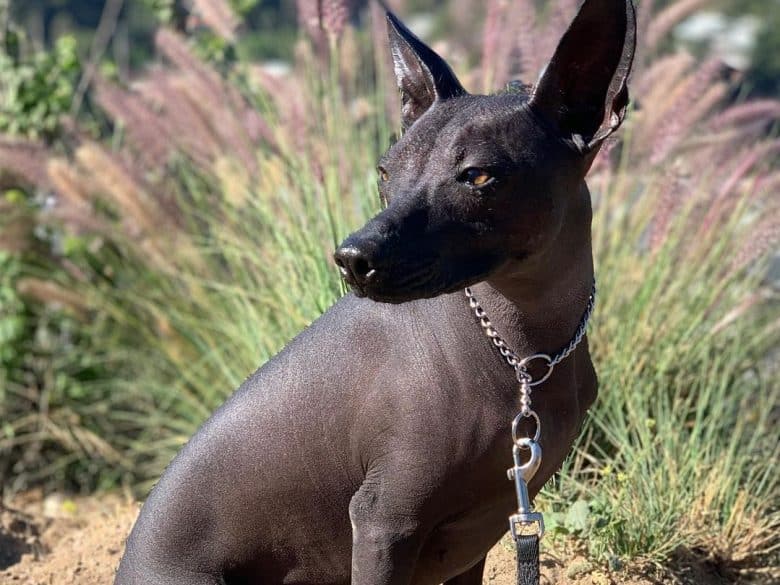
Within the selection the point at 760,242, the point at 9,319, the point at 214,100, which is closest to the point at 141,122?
the point at 214,100

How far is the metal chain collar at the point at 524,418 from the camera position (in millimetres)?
2592

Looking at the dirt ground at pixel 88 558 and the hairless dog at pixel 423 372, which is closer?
the hairless dog at pixel 423 372

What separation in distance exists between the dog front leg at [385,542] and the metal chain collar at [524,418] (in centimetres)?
23

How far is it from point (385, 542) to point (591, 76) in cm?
107

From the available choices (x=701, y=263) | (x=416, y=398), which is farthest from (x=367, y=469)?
(x=701, y=263)

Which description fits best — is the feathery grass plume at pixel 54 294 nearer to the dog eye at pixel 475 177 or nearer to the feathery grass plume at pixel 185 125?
the feathery grass plume at pixel 185 125

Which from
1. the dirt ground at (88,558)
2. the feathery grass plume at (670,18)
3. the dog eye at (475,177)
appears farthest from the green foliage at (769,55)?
the dog eye at (475,177)

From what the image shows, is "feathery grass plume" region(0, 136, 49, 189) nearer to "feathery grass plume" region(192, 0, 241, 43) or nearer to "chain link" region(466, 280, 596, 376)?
"feathery grass plume" region(192, 0, 241, 43)

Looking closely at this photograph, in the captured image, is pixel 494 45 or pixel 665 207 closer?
pixel 665 207

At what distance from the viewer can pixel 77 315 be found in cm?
A: 615

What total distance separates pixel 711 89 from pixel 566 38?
3.34 meters

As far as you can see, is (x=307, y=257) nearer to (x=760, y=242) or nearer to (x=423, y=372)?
(x=760, y=242)

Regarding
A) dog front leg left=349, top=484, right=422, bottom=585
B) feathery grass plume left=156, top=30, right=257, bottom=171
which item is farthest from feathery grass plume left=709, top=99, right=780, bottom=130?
dog front leg left=349, top=484, right=422, bottom=585

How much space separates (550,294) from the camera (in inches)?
104
